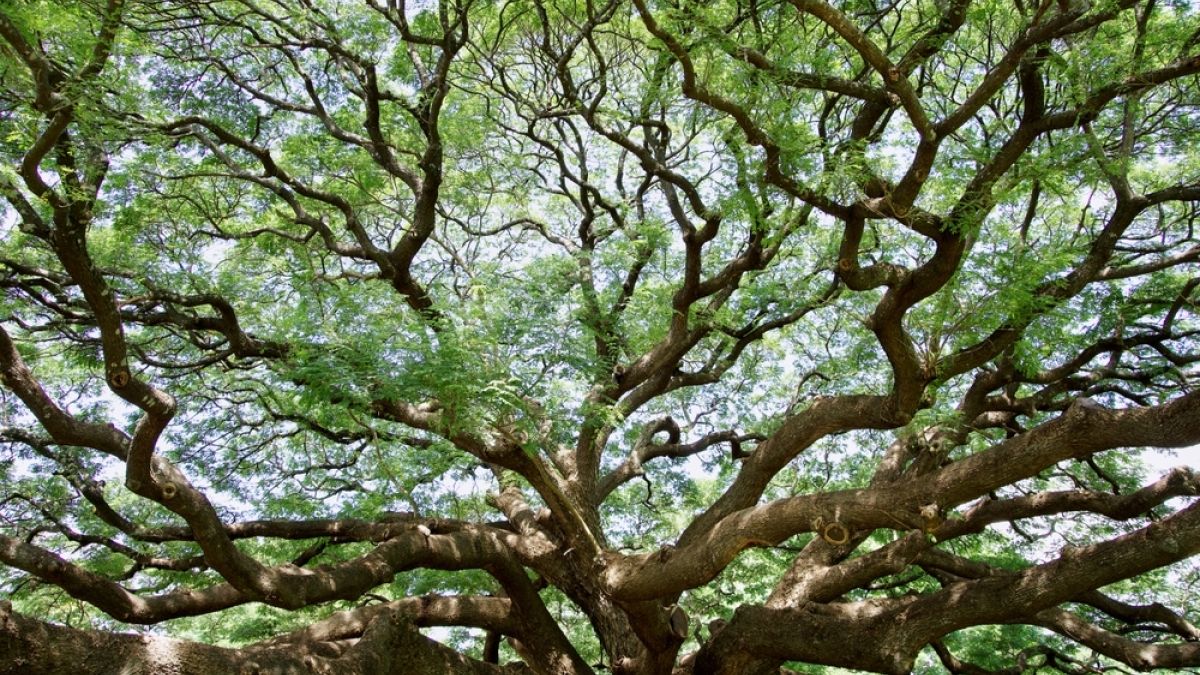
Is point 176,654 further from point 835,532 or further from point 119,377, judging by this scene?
point 835,532

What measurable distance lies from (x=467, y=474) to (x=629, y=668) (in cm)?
343

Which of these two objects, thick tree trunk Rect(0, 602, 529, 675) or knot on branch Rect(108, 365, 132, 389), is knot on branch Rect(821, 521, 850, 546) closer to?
thick tree trunk Rect(0, 602, 529, 675)

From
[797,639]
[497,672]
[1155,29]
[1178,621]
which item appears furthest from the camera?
[1178,621]

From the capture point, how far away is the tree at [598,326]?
512 cm

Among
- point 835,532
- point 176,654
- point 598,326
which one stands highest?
point 598,326

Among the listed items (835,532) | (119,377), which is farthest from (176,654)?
(835,532)

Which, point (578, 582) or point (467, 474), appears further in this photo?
point (467, 474)

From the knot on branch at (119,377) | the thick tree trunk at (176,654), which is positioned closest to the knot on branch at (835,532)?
the thick tree trunk at (176,654)

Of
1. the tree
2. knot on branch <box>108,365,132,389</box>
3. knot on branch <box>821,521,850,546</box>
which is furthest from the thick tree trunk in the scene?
knot on branch <box>821,521,850,546</box>

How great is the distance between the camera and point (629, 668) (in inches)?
271

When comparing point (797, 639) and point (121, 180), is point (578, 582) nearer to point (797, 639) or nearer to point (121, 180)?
point (797, 639)

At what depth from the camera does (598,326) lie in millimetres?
8430

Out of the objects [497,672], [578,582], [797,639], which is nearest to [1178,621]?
[797,639]

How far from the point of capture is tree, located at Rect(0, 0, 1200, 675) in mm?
5125
